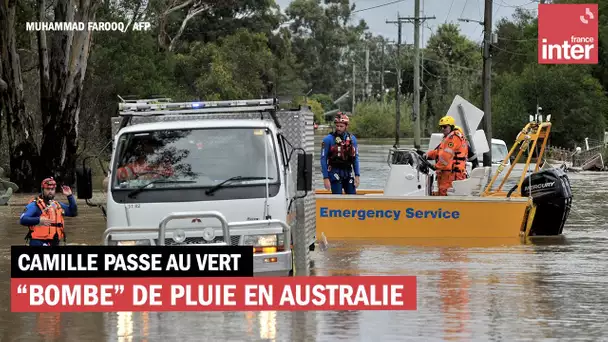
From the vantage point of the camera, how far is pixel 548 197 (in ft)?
59.3

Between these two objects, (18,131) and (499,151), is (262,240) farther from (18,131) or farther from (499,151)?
(499,151)

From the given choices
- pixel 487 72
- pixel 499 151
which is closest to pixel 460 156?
pixel 499 151

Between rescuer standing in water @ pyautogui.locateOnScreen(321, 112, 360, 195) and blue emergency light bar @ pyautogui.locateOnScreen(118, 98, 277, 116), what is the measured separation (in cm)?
493

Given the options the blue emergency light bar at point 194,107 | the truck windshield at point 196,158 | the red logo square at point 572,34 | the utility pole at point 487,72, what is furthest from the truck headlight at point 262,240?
the red logo square at point 572,34

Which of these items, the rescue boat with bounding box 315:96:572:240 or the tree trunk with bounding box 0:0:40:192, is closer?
the rescue boat with bounding box 315:96:572:240

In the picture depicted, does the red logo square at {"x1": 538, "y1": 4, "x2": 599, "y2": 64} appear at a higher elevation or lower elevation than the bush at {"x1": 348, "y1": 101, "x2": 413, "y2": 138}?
higher

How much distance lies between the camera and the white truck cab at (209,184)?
1136 cm

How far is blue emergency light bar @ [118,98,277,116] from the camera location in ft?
42.1

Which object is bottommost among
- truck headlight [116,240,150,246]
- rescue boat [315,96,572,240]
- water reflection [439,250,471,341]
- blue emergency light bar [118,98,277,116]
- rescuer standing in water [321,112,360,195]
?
water reflection [439,250,471,341]

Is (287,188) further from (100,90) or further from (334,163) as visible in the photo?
(100,90)

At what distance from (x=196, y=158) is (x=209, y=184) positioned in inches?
15.4

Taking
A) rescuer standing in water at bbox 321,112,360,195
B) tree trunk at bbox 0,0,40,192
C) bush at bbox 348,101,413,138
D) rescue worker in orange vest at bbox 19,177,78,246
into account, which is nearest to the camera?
rescue worker in orange vest at bbox 19,177,78,246
